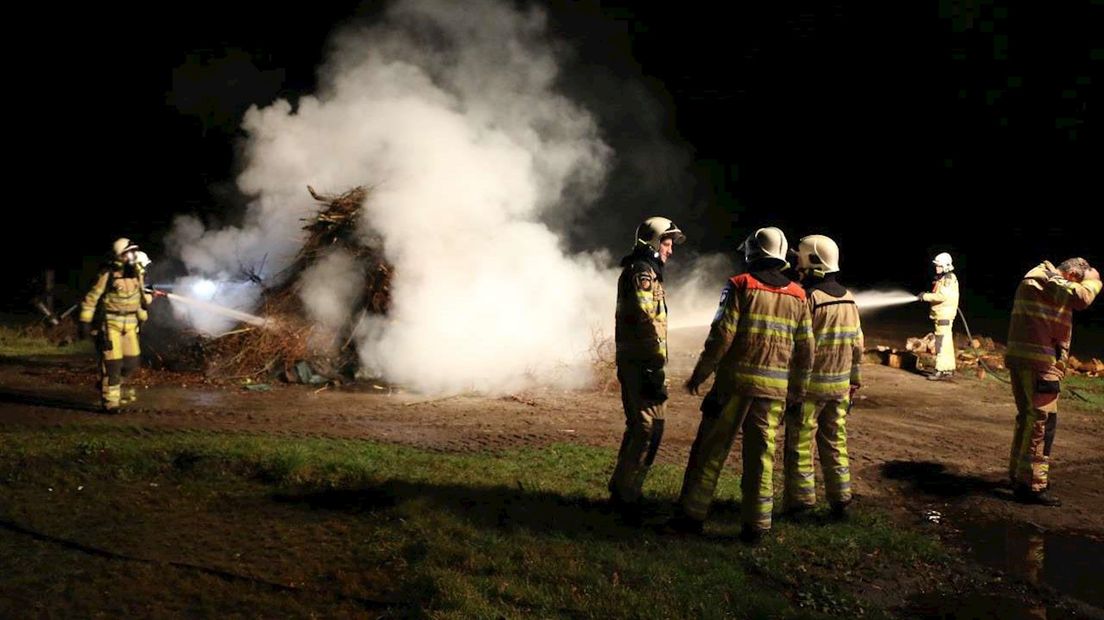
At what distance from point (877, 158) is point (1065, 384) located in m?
17.6

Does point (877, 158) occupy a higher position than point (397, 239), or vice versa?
point (877, 158)

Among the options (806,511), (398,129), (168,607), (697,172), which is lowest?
(168,607)

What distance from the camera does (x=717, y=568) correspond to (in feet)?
15.0

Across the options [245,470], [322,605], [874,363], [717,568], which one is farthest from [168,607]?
[874,363]

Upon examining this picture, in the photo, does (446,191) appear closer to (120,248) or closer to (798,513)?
(120,248)

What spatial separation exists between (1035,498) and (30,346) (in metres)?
16.7

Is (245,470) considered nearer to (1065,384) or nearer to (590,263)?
(590,263)

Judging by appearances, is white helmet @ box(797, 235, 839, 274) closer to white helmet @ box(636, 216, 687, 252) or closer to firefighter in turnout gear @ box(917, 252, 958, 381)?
white helmet @ box(636, 216, 687, 252)

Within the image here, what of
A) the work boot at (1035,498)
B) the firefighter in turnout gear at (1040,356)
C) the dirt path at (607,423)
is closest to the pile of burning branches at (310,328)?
the dirt path at (607,423)

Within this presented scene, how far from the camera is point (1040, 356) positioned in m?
6.27

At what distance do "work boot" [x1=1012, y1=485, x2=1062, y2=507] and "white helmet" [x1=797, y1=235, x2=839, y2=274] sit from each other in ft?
9.45

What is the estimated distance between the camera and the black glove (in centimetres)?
515

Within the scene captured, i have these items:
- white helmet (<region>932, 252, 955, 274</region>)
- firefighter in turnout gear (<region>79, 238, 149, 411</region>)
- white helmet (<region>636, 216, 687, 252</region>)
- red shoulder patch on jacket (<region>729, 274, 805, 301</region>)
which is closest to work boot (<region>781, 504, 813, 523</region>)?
red shoulder patch on jacket (<region>729, 274, 805, 301</region>)

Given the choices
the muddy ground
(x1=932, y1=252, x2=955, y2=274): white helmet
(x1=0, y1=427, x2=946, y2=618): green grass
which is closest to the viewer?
(x1=0, y1=427, x2=946, y2=618): green grass
